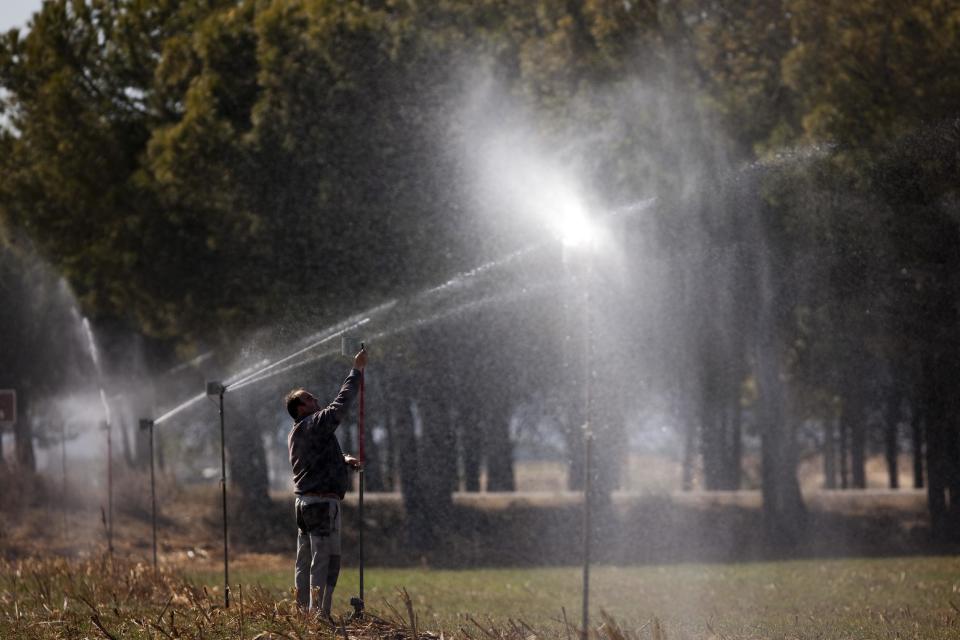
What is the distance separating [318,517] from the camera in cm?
1334

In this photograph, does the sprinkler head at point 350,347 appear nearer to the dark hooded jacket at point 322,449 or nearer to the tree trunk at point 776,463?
the dark hooded jacket at point 322,449

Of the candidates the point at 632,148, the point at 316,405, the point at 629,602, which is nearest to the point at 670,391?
the point at 632,148

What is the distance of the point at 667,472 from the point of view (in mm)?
105375

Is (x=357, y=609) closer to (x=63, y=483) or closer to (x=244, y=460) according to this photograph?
(x=63, y=483)

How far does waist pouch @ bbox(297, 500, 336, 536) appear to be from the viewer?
13.3m

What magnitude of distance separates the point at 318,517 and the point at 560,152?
19244mm

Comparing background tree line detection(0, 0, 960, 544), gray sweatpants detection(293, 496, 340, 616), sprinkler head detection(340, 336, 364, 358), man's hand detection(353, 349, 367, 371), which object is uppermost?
background tree line detection(0, 0, 960, 544)

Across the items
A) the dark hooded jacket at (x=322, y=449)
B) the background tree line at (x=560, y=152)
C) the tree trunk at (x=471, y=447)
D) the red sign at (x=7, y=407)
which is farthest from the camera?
the tree trunk at (x=471, y=447)

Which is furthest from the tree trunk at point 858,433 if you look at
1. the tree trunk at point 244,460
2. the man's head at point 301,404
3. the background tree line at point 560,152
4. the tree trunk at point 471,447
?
the man's head at point 301,404

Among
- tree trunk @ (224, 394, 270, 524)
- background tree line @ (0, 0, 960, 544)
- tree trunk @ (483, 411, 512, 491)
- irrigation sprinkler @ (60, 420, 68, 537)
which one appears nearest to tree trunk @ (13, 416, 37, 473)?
irrigation sprinkler @ (60, 420, 68, 537)

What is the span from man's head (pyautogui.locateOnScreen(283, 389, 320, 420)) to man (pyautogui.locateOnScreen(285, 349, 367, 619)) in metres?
0.04

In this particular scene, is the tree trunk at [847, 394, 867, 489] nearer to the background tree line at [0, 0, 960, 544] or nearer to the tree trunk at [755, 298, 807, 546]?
the background tree line at [0, 0, 960, 544]

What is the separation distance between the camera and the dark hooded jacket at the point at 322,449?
43.5 feet

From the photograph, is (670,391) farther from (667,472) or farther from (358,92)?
(667,472)
